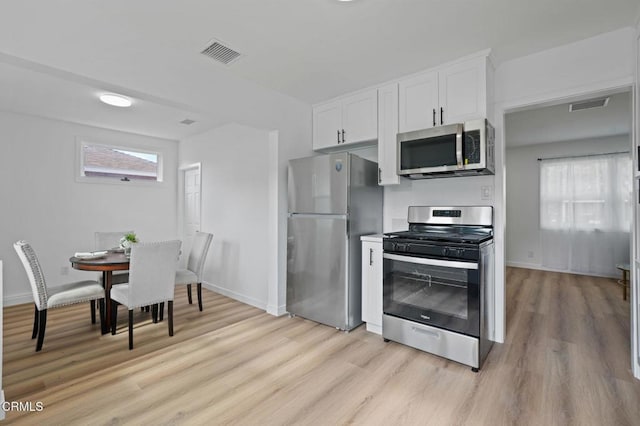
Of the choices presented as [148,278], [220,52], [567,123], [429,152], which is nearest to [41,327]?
[148,278]

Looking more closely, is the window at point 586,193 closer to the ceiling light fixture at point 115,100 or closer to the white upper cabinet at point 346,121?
the white upper cabinet at point 346,121

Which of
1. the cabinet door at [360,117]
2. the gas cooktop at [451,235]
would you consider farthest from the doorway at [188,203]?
the gas cooktop at [451,235]

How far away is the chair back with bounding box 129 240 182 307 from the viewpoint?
8.77 feet

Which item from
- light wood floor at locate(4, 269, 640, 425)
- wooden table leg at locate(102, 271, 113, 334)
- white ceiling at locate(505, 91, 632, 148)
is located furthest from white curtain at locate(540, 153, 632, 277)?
wooden table leg at locate(102, 271, 113, 334)

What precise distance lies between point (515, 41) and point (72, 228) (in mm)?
5734

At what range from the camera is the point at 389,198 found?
339 centimetres

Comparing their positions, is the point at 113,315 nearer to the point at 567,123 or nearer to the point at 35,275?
the point at 35,275

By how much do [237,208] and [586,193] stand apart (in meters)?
6.20

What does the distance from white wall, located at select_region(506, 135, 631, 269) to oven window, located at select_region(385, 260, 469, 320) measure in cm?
500

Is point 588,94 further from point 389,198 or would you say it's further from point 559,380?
point 559,380

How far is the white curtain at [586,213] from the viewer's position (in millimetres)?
5180

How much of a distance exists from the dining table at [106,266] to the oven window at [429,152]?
9.33 feet

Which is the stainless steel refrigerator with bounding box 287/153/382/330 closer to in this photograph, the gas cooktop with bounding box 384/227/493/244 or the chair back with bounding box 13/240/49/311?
the gas cooktop with bounding box 384/227/493/244

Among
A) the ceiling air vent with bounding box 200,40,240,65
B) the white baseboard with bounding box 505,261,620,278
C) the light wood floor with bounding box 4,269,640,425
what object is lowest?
the light wood floor with bounding box 4,269,640,425
